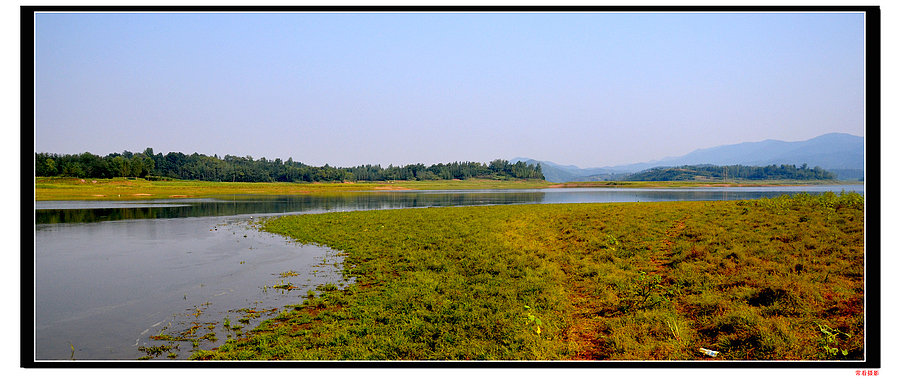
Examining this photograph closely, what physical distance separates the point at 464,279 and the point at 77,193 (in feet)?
278

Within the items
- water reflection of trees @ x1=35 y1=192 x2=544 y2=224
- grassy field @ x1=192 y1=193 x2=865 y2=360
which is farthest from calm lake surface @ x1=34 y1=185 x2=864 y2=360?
water reflection of trees @ x1=35 y1=192 x2=544 y2=224

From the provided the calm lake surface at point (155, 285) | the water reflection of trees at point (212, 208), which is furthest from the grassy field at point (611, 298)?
the water reflection of trees at point (212, 208)

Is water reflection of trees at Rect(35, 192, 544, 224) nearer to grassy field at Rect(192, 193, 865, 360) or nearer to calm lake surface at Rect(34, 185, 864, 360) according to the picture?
calm lake surface at Rect(34, 185, 864, 360)

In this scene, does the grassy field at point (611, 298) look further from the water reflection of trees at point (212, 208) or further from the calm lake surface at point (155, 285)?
the water reflection of trees at point (212, 208)

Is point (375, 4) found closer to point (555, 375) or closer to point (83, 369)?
point (555, 375)

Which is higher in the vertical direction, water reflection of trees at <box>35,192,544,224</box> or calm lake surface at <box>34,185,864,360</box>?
water reflection of trees at <box>35,192,544,224</box>

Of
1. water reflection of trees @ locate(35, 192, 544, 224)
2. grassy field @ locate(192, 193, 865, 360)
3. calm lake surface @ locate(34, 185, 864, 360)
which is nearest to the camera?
grassy field @ locate(192, 193, 865, 360)

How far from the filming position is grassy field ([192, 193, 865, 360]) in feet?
24.8

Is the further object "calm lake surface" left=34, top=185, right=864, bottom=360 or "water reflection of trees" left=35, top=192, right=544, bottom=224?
"water reflection of trees" left=35, top=192, right=544, bottom=224

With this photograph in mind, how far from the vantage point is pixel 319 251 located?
69.6ft

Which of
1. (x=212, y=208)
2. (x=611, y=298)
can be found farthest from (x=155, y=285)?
(x=212, y=208)

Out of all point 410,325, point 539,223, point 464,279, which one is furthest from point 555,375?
point 539,223

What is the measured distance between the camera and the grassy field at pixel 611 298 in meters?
7.56

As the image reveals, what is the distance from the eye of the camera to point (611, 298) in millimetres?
10570
